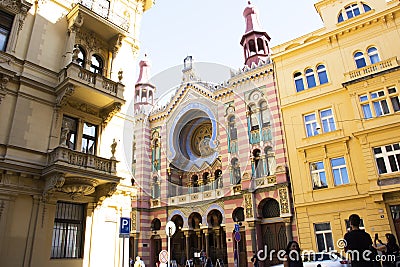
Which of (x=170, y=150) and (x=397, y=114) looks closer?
(x=397, y=114)

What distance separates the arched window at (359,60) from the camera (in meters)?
18.4

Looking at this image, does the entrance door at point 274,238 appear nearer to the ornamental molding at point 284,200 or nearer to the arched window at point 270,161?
the ornamental molding at point 284,200

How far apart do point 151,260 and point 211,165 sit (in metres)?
10.9

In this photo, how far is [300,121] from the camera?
19.6m

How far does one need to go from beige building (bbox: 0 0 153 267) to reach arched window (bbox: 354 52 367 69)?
47.0ft

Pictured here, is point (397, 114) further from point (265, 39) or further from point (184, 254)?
point (184, 254)

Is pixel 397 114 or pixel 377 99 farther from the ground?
pixel 377 99

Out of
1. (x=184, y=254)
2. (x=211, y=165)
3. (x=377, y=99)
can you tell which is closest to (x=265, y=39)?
(x=211, y=165)

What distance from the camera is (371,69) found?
17609mm

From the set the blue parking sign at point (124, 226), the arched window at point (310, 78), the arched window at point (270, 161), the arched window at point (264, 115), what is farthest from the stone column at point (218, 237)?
the blue parking sign at point (124, 226)

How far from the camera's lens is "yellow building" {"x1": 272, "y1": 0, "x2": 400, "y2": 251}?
16.1 meters

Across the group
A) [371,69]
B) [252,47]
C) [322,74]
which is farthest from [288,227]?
[252,47]

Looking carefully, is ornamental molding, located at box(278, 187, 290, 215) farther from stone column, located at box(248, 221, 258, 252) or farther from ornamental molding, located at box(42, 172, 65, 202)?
ornamental molding, located at box(42, 172, 65, 202)

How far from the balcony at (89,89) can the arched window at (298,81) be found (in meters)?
12.7
